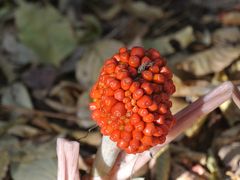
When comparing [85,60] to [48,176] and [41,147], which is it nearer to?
[41,147]

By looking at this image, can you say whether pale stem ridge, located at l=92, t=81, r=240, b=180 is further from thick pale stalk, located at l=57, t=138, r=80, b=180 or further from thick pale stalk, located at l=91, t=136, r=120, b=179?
thick pale stalk, located at l=57, t=138, r=80, b=180

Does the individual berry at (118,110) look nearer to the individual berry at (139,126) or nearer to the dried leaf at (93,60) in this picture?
the individual berry at (139,126)

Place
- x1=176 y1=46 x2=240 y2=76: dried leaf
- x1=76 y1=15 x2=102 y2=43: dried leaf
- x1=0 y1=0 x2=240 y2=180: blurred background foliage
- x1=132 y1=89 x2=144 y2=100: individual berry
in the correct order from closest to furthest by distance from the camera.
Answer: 1. x1=132 y1=89 x2=144 y2=100: individual berry
2. x1=0 y1=0 x2=240 y2=180: blurred background foliage
3. x1=176 y1=46 x2=240 y2=76: dried leaf
4. x1=76 y1=15 x2=102 y2=43: dried leaf

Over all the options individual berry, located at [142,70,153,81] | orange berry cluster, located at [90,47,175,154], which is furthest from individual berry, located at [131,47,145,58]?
individual berry, located at [142,70,153,81]

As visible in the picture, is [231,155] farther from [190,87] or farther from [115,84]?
[115,84]

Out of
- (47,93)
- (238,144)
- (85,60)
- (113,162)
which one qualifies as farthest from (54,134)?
(238,144)

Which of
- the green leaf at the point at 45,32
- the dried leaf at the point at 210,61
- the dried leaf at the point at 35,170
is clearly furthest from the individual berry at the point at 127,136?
the green leaf at the point at 45,32
